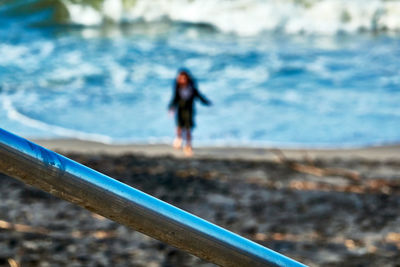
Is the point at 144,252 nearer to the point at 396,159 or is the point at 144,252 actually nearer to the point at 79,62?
the point at 396,159

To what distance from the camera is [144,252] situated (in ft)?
18.6

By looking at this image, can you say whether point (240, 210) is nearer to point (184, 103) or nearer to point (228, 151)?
point (228, 151)

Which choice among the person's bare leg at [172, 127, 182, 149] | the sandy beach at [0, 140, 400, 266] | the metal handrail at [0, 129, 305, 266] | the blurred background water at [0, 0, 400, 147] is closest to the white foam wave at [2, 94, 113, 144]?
the blurred background water at [0, 0, 400, 147]

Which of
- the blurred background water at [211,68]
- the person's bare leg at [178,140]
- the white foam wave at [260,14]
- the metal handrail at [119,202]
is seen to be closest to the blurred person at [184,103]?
the person's bare leg at [178,140]

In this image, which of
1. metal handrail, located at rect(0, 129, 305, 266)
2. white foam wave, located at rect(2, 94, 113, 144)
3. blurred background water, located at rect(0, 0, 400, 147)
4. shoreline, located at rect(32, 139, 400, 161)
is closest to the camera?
metal handrail, located at rect(0, 129, 305, 266)

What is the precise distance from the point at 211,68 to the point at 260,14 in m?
8.13

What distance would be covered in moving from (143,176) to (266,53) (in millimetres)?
12235

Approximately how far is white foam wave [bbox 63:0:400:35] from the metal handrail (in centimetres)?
2301

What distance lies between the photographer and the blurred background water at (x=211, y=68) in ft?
39.8

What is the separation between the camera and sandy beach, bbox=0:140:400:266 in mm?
5602

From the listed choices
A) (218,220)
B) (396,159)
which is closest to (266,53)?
(396,159)

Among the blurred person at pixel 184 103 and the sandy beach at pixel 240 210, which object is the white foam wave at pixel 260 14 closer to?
the blurred person at pixel 184 103

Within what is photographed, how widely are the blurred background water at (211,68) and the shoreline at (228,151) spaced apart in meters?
0.42

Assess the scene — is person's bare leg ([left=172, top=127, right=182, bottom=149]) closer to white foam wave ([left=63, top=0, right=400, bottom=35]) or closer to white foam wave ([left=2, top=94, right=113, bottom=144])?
white foam wave ([left=2, top=94, right=113, bottom=144])
